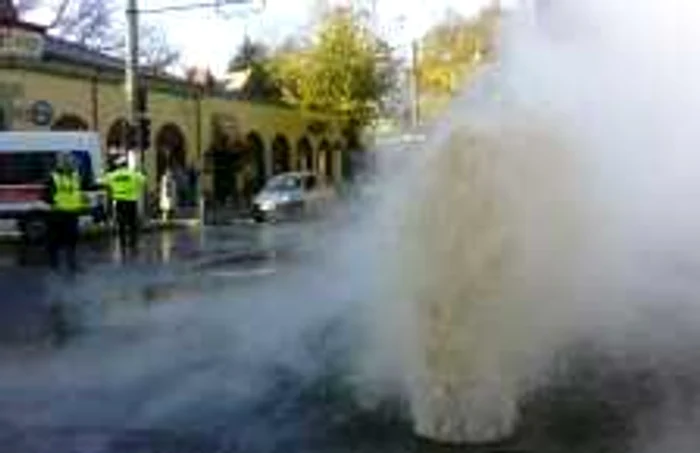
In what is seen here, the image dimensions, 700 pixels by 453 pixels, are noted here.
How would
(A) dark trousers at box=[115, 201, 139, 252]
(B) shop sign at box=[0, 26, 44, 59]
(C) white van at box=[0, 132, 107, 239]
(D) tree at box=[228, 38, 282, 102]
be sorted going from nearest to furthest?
1. (A) dark trousers at box=[115, 201, 139, 252]
2. (C) white van at box=[0, 132, 107, 239]
3. (B) shop sign at box=[0, 26, 44, 59]
4. (D) tree at box=[228, 38, 282, 102]

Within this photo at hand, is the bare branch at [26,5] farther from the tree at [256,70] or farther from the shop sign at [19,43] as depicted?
the shop sign at [19,43]

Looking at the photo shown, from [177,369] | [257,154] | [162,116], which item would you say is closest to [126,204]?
[177,369]

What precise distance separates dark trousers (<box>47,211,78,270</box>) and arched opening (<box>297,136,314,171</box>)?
45.7m

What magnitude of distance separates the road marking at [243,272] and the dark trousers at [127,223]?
947 centimetres

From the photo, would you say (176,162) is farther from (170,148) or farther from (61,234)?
(61,234)

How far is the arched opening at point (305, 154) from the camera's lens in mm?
73188

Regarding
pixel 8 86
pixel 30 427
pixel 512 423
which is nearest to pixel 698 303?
pixel 512 423

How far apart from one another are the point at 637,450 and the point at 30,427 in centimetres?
335

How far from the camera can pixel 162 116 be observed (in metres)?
56.5

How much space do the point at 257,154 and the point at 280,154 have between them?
3590 mm

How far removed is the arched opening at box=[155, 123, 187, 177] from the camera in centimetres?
5669

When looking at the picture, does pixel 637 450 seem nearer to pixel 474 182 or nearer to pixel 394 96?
pixel 474 182

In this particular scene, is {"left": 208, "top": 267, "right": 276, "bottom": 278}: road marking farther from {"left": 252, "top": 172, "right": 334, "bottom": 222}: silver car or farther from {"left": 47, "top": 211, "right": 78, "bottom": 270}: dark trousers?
{"left": 252, "top": 172, "right": 334, "bottom": 222}: silver car

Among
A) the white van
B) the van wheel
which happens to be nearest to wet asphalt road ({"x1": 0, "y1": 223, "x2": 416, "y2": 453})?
the van wheel
